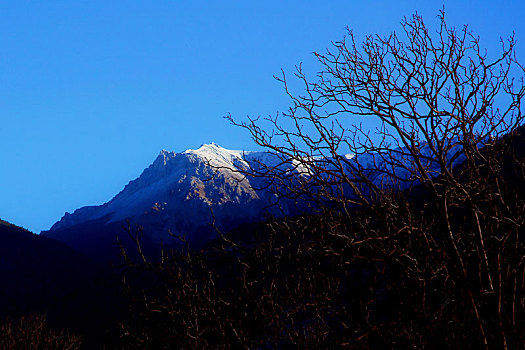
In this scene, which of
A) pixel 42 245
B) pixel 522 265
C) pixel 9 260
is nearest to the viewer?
pixel 522 265

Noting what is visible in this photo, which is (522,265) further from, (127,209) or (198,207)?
(127,209)

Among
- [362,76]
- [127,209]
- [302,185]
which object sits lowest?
[302,185]

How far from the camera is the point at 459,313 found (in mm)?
6195

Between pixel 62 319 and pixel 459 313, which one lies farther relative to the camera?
pixel 62 319

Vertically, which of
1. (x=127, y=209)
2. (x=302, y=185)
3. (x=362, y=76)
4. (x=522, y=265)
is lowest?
(x=522, y=265)

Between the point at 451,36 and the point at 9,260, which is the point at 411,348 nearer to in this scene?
the point at 451,36

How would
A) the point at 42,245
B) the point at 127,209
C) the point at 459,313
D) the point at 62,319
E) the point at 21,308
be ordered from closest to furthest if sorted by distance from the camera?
the point at 459,313
the point at 62,319
the point at 21,308
the point at 42,245
the point at 127,209

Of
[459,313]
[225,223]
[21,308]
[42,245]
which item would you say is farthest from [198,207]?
[459,313]

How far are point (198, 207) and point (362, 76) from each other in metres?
163

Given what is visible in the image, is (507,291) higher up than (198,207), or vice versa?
(198,207)

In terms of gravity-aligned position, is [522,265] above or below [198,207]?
below

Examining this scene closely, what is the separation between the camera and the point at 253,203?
164250 mm

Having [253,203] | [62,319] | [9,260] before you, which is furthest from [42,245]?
[253,203]

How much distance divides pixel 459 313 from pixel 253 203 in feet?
520
